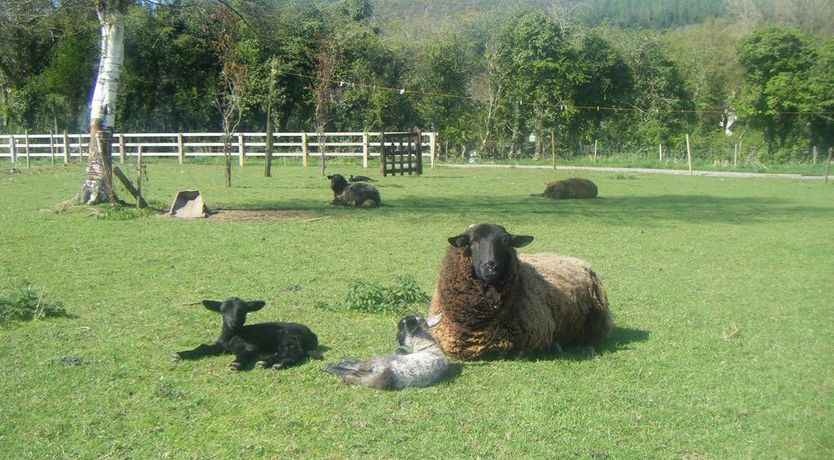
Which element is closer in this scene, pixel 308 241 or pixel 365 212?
pixel 308 241

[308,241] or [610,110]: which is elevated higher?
[610,110]

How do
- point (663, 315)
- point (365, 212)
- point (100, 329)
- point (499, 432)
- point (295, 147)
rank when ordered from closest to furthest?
point (499, 432) < point (100, 329) < point (663, 315) < point (365, 212) < point (295, 147)

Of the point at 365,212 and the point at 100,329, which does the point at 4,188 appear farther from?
the point at 100,329

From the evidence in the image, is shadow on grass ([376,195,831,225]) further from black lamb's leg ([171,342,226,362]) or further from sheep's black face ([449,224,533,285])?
black lamb's leg ([171,342,226,362])

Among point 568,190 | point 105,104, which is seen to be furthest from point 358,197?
point 568,190

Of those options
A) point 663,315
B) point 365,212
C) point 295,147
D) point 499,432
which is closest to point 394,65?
point 295,147

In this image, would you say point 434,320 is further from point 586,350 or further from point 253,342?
point 253,342

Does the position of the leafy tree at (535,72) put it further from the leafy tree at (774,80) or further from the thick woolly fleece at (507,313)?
the thick woolly fleece at (507,313)

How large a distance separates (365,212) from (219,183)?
10.8 metres

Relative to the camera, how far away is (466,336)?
6.82 metres

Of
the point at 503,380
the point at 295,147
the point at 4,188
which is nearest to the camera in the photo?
the point at 503,380

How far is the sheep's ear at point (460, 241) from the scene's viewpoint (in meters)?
6.95

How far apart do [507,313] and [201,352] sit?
2643mm

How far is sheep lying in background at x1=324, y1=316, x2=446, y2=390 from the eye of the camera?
19.4 feet
